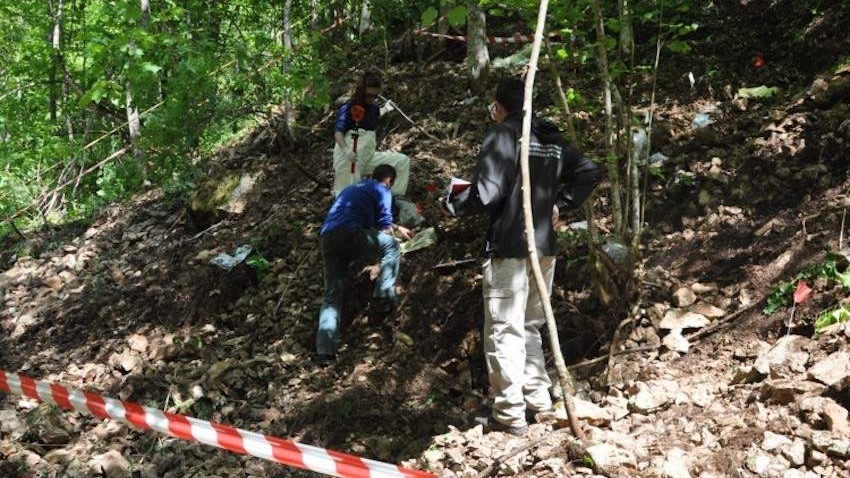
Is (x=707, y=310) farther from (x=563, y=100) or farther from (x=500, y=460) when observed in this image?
(x=500, y=460)

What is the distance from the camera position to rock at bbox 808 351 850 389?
11.0ft

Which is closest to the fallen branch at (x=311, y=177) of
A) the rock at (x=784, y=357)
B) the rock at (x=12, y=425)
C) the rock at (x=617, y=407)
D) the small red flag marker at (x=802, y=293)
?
the rock at (x=12, y=425)

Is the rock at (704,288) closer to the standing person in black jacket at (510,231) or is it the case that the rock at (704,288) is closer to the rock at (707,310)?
the rock at (707,310)

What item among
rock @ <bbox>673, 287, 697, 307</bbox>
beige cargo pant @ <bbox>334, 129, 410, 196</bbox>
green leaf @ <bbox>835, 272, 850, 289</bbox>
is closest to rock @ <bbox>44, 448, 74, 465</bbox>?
beige cargo pant @ <bbox>334, 129, 410, 196</bbox>

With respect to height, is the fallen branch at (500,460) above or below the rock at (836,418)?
below

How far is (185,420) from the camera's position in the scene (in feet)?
14.2

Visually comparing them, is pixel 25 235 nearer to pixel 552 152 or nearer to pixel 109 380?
pixel 109 380

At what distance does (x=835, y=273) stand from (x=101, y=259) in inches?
346

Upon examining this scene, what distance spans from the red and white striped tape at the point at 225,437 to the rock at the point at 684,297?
8.37ft

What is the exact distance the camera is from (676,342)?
4715 mm

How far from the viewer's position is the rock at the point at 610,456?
3252mm

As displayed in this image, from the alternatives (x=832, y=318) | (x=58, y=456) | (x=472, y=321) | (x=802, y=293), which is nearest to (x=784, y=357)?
(x=832, y=318)

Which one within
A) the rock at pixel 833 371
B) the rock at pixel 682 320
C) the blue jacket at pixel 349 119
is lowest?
the rock at pixel 682 320

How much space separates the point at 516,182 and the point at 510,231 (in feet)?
0.94
